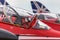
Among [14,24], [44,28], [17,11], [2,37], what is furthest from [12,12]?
[2,37]

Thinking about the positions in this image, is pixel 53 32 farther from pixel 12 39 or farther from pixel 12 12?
pixel 12 39

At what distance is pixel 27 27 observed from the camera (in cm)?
569

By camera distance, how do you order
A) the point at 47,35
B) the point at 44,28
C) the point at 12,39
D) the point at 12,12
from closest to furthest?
the point at 12,39 → the point at 47,35 → the point at 44,28 → the point at 12,12

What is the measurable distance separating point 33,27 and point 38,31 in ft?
0.68

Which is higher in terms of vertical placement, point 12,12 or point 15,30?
point 12,12

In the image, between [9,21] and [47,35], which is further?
[9,21]

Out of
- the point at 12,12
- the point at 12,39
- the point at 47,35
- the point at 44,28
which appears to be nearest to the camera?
the point at 12,39

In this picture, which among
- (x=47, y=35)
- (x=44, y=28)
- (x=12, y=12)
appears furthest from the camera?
(x=12, y=12)

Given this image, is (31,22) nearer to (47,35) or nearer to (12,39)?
(47,35)

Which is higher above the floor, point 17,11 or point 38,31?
point 17,11

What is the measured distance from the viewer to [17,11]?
20.8ft

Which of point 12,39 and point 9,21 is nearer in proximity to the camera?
point 12,39

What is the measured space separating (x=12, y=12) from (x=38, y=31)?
1.12 m

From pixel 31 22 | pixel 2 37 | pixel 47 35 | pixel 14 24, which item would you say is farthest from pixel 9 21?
pixel 2 37
